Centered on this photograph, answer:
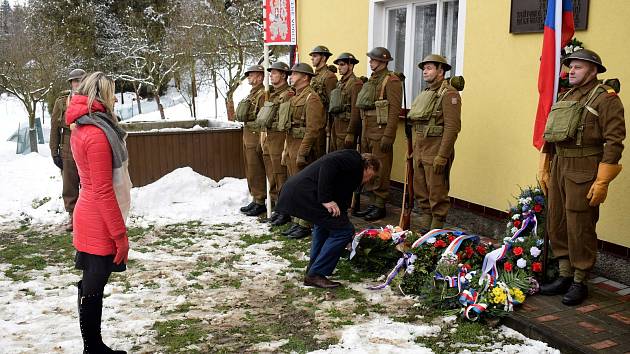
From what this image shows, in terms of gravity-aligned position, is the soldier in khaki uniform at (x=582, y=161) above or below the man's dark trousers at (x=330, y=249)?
above

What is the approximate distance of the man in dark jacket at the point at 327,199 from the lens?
16.8 ft

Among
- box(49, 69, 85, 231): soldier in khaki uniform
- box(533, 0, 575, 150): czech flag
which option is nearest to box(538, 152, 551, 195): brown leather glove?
box(533, 0, 575, 150): czech flag

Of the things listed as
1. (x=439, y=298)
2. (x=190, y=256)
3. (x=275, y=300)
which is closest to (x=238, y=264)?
(x=190, y=256)

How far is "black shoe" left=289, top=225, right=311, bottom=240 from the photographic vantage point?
7184mm

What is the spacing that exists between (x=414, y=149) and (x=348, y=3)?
368 cm

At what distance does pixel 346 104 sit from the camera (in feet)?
26.2

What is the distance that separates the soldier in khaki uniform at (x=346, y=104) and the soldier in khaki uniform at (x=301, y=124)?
490 millimetres

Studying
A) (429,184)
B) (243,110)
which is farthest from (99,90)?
(243,110)

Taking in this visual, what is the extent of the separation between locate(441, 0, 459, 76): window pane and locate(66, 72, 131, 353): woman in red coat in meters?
4.82

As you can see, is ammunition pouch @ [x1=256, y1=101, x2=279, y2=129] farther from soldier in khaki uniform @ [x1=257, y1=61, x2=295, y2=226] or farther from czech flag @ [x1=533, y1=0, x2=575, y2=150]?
czech flag @ [x1=533, y1=0, x2=575, y2=150]

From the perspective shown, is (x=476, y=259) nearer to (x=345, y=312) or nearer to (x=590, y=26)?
(x=345, y=312)

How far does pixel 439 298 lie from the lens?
489 cm

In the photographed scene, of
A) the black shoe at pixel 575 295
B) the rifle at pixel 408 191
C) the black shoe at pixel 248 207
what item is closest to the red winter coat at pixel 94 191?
the black shoe at pixel 575 295

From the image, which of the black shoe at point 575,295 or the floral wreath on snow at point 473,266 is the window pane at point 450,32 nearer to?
the floral wreath on snow at point 473,266
